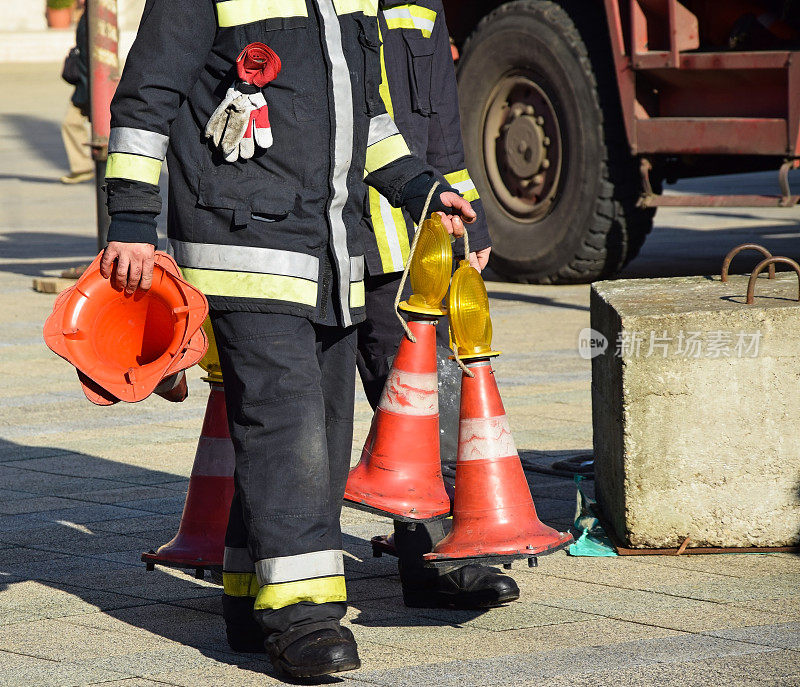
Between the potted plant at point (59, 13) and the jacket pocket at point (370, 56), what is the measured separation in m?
32.4

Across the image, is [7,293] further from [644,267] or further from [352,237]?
[352,237]

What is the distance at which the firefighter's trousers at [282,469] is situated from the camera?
3549 mm

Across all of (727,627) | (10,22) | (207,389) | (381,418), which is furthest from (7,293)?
(10,22)

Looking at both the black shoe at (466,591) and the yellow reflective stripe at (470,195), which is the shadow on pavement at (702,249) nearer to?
the yellow reflective stripe at (470,195)

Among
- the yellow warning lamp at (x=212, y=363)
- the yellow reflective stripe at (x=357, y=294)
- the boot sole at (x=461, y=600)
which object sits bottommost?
the boot sole at (x=461, y=600)

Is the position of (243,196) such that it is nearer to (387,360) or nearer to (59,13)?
(387,360)

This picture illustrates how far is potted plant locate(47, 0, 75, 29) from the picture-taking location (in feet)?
114

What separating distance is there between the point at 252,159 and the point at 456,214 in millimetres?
598

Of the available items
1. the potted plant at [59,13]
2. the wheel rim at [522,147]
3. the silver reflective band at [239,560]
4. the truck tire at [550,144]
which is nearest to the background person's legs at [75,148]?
the truck tire at [550,144]

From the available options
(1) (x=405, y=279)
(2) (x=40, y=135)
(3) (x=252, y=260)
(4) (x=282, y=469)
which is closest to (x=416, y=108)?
(1) (x=405, y=279)

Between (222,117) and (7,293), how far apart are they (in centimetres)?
658

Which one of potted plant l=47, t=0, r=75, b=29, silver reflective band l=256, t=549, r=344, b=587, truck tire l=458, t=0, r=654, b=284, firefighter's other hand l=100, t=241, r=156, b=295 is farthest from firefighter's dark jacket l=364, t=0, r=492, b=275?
potted plant l=47, t=0, r=75, b=29

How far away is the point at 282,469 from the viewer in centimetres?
Answer: 358

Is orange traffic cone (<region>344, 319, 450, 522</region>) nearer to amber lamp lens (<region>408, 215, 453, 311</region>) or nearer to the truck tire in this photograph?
amber lamp lens (<region>408, 215, 453, 311</region>)
